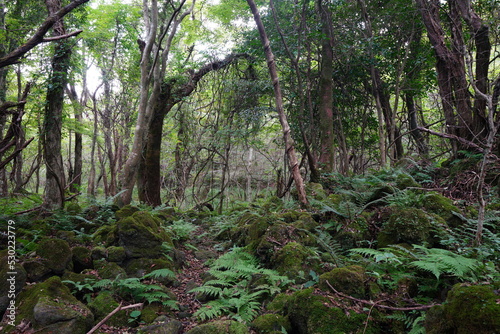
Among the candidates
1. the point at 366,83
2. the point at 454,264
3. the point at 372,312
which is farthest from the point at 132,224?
the point at 366,83

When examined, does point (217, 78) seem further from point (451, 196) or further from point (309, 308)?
point (309, 308)

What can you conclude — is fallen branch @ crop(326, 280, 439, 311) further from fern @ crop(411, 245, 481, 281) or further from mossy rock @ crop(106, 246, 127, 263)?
mossy rock @ crop(106, 246, 127, 263)

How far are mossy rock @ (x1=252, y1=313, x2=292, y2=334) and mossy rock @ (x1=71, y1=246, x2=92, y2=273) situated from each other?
106 inches

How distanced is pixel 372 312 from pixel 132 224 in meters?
3.73

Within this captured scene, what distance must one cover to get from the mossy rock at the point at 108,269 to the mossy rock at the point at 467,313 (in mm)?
3584

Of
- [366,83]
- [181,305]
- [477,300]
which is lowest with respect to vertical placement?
[181,305]

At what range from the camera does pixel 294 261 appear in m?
3.93

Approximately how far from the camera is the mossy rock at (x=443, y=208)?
14.4 ft

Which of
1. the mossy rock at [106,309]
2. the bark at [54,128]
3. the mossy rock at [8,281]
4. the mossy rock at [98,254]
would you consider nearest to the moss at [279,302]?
the mossy rock at [106,309]

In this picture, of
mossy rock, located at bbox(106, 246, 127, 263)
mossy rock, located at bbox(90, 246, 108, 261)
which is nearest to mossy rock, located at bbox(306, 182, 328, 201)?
mossy rock, located at bbox(106, 246, 127, 263)

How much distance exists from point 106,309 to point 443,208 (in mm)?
4886

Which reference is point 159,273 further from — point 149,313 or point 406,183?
point 406,183

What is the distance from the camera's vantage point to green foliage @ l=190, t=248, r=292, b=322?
3207 mm

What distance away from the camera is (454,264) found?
2.64m
